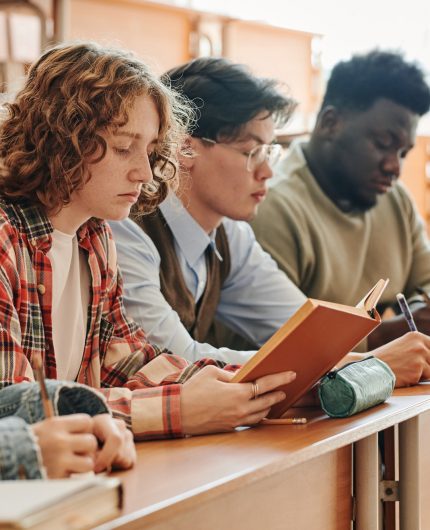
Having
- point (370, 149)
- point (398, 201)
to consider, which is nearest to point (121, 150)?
point (370, 149)

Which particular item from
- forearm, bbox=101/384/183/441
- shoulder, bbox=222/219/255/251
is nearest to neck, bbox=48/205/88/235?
forearm, bbox=101/384/183/441

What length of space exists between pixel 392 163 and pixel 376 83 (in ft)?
0.75

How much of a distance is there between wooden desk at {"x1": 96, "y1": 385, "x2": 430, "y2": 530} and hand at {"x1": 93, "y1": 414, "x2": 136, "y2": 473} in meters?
0.02

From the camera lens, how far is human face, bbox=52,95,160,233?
1379mm

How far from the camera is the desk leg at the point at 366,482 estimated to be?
1.33 m

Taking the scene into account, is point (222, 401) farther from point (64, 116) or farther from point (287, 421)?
point (64, 116)

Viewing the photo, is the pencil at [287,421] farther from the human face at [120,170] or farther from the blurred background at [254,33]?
the blurred background at [254,33]

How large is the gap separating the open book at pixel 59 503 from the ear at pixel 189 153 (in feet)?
4.18

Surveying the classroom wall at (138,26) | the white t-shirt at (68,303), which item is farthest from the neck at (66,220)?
the classroom wall at (138,26)

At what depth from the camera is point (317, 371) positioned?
1.34m

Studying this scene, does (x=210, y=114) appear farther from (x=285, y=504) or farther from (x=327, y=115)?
(x=285, y=504)

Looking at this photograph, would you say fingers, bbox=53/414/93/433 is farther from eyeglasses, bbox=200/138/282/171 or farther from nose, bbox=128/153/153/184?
eyeglasses, bbox=200/138/282/171

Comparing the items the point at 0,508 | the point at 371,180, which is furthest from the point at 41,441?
the point at 371,180

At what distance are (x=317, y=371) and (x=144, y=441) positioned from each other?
275 mm
